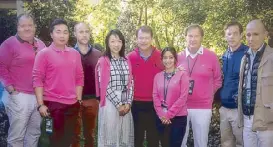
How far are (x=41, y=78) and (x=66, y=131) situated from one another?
2.35 ft

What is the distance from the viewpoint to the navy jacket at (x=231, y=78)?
201 inches

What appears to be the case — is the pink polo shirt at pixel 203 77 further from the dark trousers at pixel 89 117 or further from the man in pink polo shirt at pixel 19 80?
the man in pink polo shirt at pixel 19 80

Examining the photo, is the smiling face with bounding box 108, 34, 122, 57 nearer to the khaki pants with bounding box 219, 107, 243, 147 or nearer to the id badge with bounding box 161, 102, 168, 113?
the id badge with bounding box 161, 102, 168, 113

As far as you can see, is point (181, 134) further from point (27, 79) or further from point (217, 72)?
point (27, 79)

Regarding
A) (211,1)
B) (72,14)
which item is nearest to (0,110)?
(72,14)

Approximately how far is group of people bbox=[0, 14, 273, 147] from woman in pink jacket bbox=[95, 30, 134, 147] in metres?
0.01

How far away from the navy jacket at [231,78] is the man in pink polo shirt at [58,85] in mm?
1903

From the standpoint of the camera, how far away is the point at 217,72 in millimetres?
5340

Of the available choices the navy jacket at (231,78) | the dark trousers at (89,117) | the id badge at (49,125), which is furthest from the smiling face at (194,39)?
the id badge at (49,125)

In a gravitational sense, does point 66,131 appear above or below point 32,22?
below

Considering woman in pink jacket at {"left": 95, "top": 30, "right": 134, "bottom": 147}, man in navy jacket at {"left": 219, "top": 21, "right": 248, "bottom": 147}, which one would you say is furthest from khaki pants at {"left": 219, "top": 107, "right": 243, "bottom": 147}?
woman in pink jacket at {"left": 95, "top": 30, "right": 134, "bottom": 147}

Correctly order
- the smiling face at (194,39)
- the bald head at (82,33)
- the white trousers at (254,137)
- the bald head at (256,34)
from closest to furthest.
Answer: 1. the white trousers at (254,137)
2. the bald head at (256,34)
3. the smiling face at (194,39)
4. the bald head at (82,33)

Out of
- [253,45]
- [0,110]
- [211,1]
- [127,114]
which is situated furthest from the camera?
[211,1]

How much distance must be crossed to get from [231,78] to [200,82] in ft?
1.29
